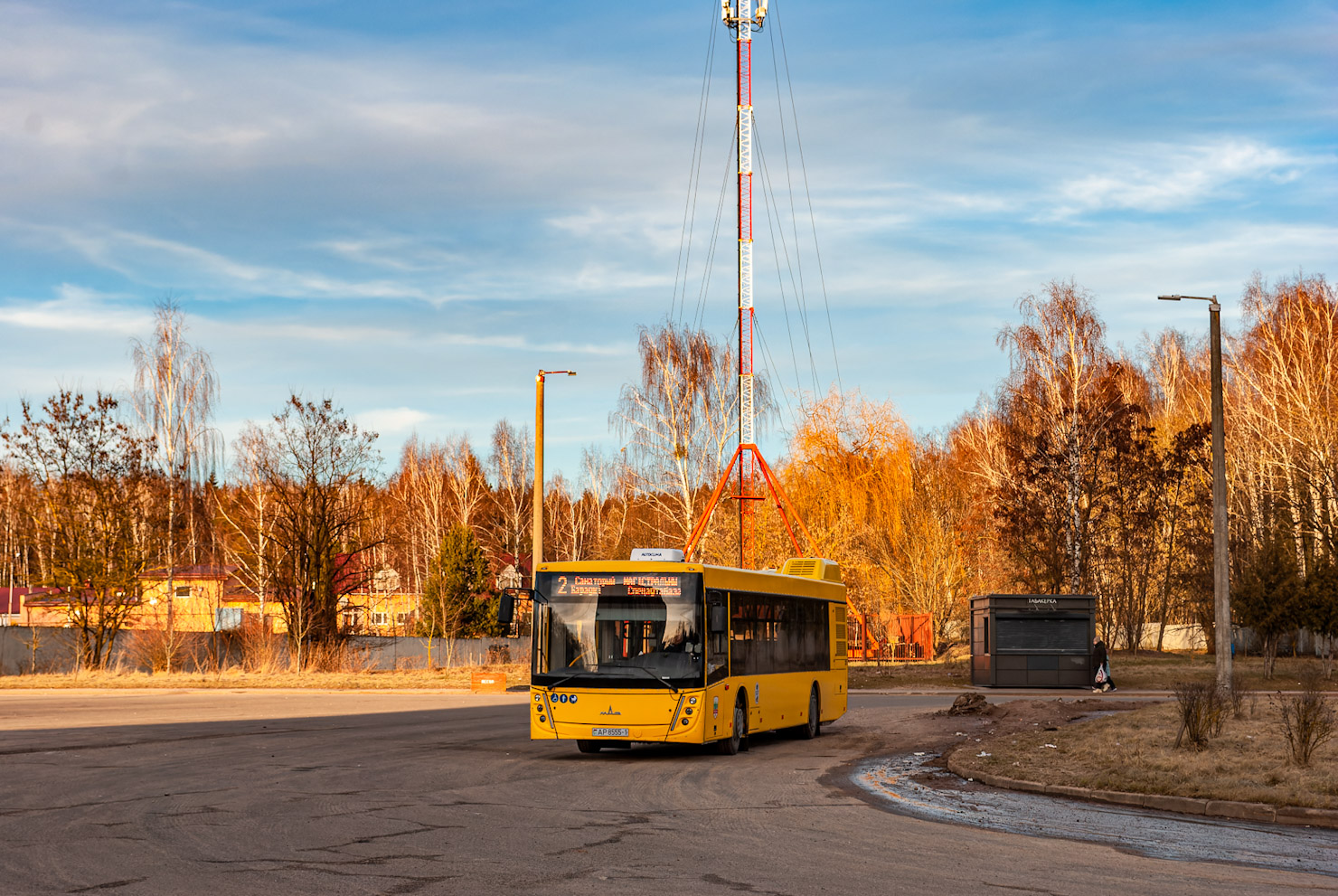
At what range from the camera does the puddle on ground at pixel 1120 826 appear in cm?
1025

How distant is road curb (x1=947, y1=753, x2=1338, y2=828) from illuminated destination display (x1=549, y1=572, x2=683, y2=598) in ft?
16.9

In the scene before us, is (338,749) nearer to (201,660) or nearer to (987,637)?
(987,637)

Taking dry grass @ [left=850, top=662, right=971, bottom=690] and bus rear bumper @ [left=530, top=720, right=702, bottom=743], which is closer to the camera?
bus rear bumper @ [left=530, top=720, right=702, bottom=743]

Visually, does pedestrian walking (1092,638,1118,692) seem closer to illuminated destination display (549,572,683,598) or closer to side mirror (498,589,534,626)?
illuminated destination display (549,572,683,598)

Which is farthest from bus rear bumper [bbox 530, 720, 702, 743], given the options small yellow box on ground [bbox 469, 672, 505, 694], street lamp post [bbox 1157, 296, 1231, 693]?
small yellow box on ground [bbox 469, 672, 505, 694]

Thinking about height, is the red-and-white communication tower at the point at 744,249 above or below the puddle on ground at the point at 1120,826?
above

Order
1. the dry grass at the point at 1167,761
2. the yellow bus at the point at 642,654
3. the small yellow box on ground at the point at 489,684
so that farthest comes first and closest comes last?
the small yellow box on ground at the point at 489,684, the yellow bus at the point at 642,654, the dry grass at the point at 1167,761

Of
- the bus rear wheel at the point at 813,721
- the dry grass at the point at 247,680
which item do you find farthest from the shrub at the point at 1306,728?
the dry grass at the point at 247,680

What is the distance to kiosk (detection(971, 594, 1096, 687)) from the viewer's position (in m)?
37.1

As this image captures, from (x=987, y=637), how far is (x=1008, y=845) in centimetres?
2830

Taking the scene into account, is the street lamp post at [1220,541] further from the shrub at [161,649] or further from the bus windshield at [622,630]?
the shrub at [161,649]

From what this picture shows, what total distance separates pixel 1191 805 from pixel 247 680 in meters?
33.5

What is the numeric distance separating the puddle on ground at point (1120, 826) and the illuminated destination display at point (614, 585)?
421 centimetres

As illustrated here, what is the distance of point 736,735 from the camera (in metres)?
19.4
